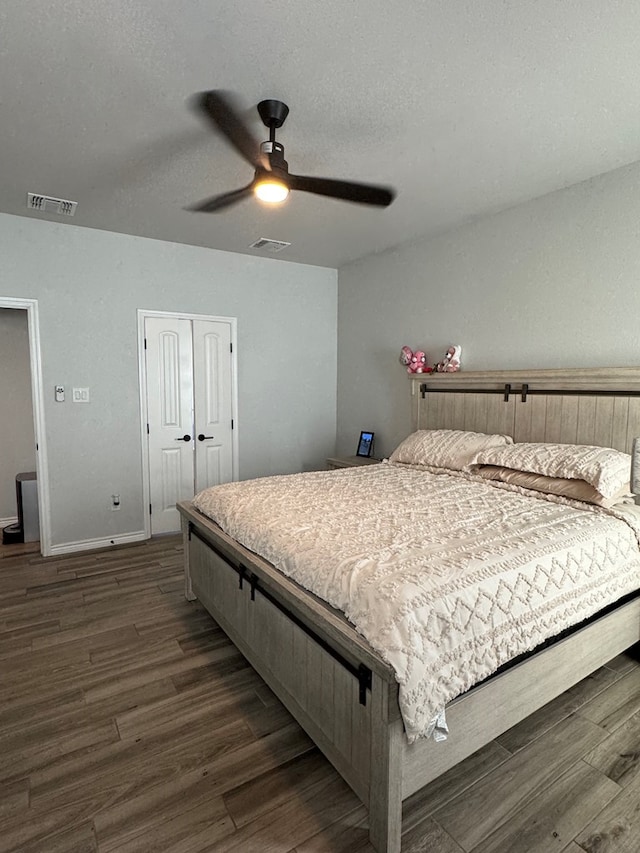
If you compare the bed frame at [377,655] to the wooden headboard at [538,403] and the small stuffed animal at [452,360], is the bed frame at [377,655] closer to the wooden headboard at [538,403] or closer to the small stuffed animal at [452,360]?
the wooden headboard at [538,403]

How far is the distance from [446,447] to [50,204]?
3.34 metres

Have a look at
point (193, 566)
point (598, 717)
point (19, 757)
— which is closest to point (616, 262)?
point (598, 717)

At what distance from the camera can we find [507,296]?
3350 millimetres

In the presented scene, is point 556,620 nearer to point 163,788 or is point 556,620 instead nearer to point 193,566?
point 163,788

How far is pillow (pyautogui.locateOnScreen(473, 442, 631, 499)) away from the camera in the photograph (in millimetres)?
2303

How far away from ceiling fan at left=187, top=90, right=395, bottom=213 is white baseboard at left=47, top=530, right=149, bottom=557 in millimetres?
3087

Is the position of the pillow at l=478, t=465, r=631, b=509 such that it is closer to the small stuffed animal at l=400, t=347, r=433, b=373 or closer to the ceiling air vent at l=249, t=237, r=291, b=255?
the small stuffed animal at l=400, t=347, r=433, b=373

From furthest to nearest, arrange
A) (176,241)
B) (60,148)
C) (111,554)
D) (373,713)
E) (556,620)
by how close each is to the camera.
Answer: (176,241), (111,554), (60,148), (556,620), (373,713)

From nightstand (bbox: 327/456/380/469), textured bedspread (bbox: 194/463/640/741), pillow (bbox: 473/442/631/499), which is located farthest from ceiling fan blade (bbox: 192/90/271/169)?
nightstand (bbox: 327/456/380/469)

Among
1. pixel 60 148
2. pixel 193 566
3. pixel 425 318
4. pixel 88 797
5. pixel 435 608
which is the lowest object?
pixel 88 797

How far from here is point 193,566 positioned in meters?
2.86

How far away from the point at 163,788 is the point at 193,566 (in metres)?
1.34

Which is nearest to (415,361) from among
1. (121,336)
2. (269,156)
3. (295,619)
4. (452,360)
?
(452,360)

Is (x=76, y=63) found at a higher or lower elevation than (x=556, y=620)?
higher
